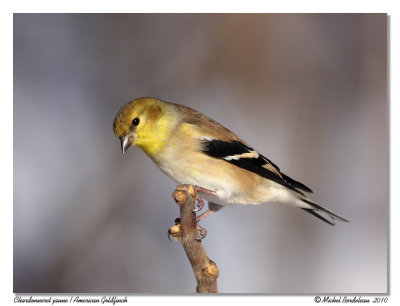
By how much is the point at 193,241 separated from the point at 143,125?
656mm

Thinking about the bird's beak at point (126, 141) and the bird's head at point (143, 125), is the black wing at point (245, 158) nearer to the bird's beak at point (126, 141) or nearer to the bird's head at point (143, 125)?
the bird's head at point (143, 125)

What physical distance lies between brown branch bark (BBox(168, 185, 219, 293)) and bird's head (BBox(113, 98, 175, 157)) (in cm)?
44

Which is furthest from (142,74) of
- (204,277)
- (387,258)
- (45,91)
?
(387,258)

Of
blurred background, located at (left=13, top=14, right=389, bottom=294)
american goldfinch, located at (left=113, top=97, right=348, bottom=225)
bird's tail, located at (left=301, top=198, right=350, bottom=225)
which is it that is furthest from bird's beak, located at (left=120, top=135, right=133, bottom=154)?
bird's tail, located at (left=301, top=198, right=350, bottom=225)

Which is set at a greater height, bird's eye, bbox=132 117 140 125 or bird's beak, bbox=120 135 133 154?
bird's eye, bbox=132 117 140 125

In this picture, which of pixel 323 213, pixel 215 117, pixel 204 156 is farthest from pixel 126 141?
pixel 323 213

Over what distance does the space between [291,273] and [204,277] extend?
1098 millimetres

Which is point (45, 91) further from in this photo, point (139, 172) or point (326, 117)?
point (326, 117)

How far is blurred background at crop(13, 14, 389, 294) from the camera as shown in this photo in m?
2.66

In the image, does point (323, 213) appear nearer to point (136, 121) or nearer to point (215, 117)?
point (215, 117)

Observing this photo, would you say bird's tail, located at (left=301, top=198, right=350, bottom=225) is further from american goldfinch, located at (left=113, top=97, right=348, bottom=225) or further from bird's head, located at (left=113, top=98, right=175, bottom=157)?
bird's head, located at (left=113, top=98, right=175, bottom=157)

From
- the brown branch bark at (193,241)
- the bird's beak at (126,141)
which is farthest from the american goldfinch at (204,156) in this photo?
the brown branch bark at (193,241)

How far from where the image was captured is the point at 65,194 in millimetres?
2906

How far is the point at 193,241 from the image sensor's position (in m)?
2.05
